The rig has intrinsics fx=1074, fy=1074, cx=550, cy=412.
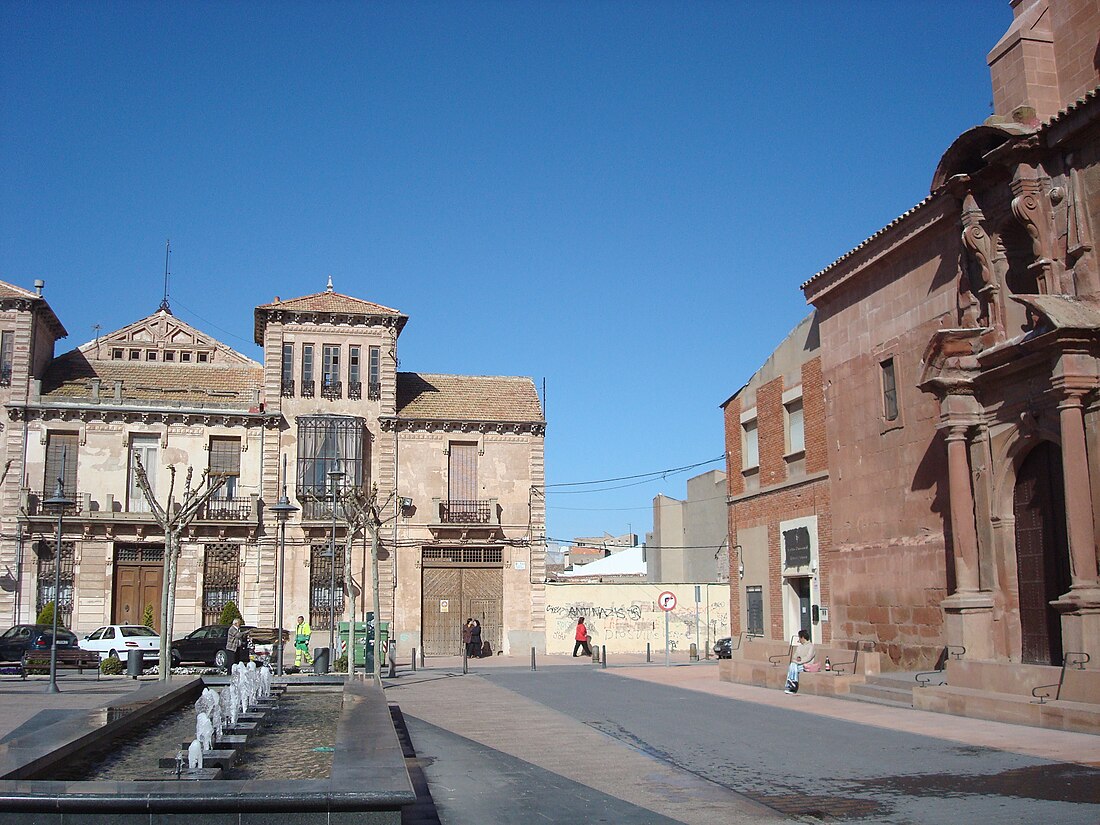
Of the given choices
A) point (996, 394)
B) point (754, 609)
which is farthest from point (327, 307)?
point (996, 394)

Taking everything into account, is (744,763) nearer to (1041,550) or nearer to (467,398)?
(1041,550)

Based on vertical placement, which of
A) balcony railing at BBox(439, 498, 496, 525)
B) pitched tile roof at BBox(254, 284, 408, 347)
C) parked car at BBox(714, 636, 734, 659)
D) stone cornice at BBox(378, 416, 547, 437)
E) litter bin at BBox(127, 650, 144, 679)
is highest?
pitched tile roof at BBox(254, 284, 408, 347)

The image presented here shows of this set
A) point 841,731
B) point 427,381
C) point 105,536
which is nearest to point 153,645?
point 105,536

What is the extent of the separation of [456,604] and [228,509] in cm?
935

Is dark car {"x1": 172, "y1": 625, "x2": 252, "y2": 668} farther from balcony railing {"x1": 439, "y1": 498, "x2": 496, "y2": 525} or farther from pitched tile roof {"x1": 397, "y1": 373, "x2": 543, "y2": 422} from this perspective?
pitched tile roof {"x1": 397, "y1": 373, "x2": 543, "y2": 422}

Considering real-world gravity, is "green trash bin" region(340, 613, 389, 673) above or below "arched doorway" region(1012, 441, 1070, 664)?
below

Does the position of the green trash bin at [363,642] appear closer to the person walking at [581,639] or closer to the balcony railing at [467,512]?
the person walking at [581,639]

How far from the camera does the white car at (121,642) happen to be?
32.8 m

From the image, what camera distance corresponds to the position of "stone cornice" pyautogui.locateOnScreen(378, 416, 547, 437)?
139 feet

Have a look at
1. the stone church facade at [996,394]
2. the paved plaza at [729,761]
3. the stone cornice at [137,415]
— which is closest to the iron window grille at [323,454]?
the stone cornice at [137,415]

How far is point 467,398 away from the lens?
1745 inches

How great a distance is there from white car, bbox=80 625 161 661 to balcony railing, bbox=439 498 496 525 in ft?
39.3

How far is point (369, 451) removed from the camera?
4188cm

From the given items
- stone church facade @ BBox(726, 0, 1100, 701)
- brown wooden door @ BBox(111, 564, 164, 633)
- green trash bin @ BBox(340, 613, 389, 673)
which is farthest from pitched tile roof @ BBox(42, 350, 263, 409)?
stone church facade @ BBox(726, 0, 1100, 701)
